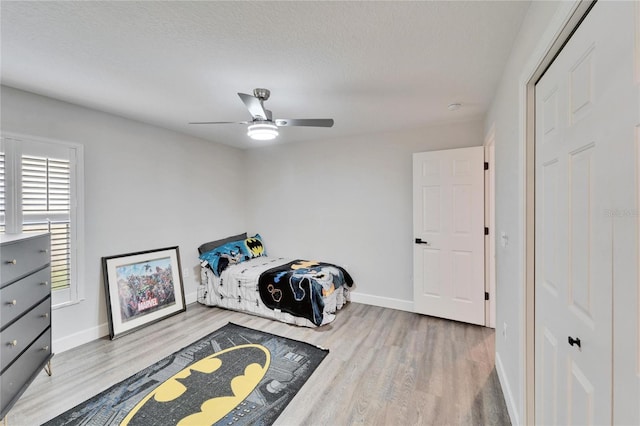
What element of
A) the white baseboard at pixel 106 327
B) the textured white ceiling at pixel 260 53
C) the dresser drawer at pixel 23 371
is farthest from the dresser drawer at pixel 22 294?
the textured white ceiling at pixel 260 53

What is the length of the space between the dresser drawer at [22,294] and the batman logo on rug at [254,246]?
2.43 m

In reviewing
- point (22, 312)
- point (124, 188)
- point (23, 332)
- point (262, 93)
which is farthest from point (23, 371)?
point (262, 93)

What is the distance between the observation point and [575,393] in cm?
100

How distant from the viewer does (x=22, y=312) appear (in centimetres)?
183

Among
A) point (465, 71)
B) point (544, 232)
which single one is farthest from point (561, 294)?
point (465, 71)

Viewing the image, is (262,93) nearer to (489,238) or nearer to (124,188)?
(124,188)

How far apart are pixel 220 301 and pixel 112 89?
8.90 feet

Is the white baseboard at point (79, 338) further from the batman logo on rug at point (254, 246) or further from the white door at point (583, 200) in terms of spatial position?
the white door at point (583, 200)

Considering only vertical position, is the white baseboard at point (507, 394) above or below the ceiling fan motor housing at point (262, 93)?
below

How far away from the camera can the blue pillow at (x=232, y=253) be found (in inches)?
147

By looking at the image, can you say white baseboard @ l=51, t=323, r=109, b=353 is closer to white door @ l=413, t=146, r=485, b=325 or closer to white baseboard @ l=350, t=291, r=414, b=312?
white baseboard @ l=350, t=291, r=414, b=312

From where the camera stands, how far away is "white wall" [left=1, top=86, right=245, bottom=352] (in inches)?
101

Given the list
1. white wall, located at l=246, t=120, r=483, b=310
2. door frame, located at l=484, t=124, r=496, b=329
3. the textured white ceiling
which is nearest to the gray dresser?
the textured white ceiling

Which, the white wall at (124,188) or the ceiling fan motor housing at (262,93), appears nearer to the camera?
the ceiling fan motor housing at (262,93)
